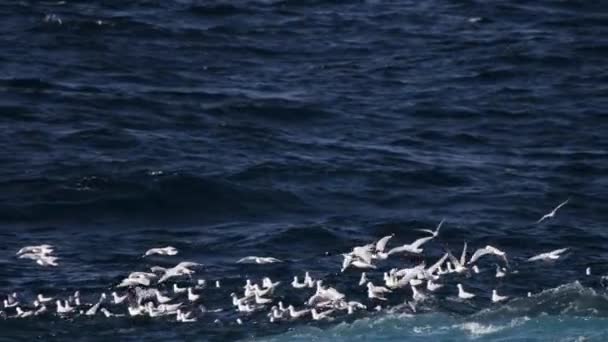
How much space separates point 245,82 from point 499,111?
46.5 feet

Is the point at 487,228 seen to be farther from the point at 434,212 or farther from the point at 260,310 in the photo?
the point at 260,310

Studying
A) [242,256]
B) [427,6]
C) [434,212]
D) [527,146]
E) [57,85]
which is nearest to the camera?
[242,256]

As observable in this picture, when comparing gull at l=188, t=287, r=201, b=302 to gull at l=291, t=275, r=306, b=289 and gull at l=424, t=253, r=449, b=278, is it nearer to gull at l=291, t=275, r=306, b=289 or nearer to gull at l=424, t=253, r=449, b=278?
gull at l=291, t=275, r=306, b=289

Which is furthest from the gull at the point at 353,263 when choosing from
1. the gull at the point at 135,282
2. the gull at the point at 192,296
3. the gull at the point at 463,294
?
the gull at the point at 135,282

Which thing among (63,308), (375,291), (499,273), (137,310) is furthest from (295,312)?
(499,273)

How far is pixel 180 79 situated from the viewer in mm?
82750

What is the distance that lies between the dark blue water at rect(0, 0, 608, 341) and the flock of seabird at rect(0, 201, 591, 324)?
51 centimetres

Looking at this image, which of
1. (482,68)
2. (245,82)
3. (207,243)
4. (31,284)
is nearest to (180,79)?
(245,82)

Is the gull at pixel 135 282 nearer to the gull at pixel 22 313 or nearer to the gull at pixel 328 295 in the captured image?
the gull at pixel 22 313

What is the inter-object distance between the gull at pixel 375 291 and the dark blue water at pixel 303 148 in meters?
0.64

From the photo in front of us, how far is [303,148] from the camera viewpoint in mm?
Result: 73688

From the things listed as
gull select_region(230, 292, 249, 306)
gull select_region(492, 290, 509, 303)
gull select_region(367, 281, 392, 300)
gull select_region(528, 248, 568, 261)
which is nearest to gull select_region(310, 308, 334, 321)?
gull select_region(367, 281, 392, 300)

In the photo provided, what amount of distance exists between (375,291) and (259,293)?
4.24m

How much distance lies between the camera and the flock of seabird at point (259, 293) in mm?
53906
